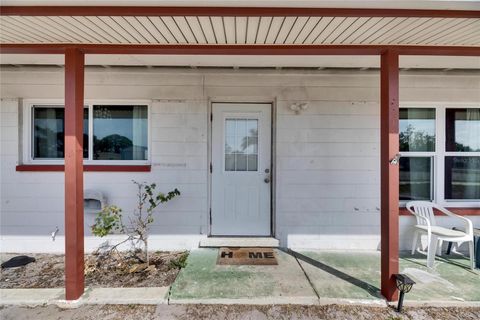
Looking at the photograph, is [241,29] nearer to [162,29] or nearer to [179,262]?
[162,29]

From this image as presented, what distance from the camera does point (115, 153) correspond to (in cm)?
393

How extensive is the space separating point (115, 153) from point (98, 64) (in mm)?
1233

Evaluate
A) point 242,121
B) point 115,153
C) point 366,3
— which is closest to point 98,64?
point 115,153

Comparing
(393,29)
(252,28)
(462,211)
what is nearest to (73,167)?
(252,28)

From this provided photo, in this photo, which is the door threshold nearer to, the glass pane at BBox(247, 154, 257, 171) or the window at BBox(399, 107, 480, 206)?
the glass pane at BBox(247, 154, 257, 171)

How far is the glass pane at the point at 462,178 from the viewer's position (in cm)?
397

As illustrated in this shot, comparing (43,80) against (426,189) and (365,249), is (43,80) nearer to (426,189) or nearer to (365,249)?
(365,249)

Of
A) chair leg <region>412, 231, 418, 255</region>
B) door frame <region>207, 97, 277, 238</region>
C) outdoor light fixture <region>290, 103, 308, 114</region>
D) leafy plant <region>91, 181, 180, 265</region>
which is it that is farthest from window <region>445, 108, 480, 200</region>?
leafy plant <region>91, 181, 180, 265</region>

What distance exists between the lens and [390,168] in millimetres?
2629

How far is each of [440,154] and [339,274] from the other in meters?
2.40

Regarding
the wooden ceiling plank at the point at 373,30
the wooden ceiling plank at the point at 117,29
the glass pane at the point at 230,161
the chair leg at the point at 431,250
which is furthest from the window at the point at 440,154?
the wooden ceiling plank at the point at 117,29

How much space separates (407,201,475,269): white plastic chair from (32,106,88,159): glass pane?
5.12 m

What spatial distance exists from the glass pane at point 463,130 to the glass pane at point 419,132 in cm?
24

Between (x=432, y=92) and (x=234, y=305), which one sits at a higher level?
(x=432, y=92)
